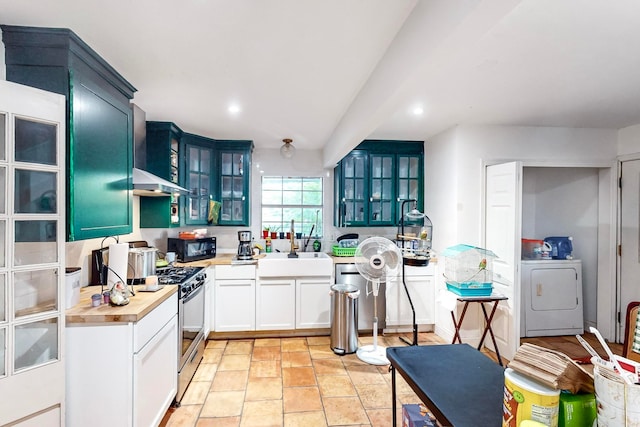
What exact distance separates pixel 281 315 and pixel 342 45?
9.58 feet

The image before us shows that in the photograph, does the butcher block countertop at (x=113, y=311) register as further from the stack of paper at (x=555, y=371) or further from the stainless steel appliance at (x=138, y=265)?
the stack of paper at (x=555, y=371)

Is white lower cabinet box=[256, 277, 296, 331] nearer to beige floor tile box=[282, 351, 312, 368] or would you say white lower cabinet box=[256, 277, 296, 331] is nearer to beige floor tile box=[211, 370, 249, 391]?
beige floor tile box=[282, 351, 312, 368]

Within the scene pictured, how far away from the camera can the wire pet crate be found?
287 cm

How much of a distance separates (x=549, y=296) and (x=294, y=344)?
3097 millimetres

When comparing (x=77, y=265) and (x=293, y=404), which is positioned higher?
(x=77, y=265)

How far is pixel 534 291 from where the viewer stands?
3725mm

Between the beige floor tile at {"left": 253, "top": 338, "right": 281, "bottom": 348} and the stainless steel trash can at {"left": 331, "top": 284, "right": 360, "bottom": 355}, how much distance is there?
2.24 ft

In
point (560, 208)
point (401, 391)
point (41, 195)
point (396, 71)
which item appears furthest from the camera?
point (560, 208)

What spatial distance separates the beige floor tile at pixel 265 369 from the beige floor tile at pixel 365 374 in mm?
676

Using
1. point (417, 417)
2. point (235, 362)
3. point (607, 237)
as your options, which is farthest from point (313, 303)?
point (607, 237)

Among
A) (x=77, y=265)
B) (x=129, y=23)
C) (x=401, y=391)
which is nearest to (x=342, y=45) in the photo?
(x=129, y=23)

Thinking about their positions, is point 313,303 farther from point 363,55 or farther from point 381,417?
point 363,55

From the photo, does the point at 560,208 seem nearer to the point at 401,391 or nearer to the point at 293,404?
the point at 401,391

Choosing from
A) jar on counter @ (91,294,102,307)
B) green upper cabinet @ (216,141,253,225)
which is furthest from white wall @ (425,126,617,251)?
jar on counter @ (91,294,102,307)
